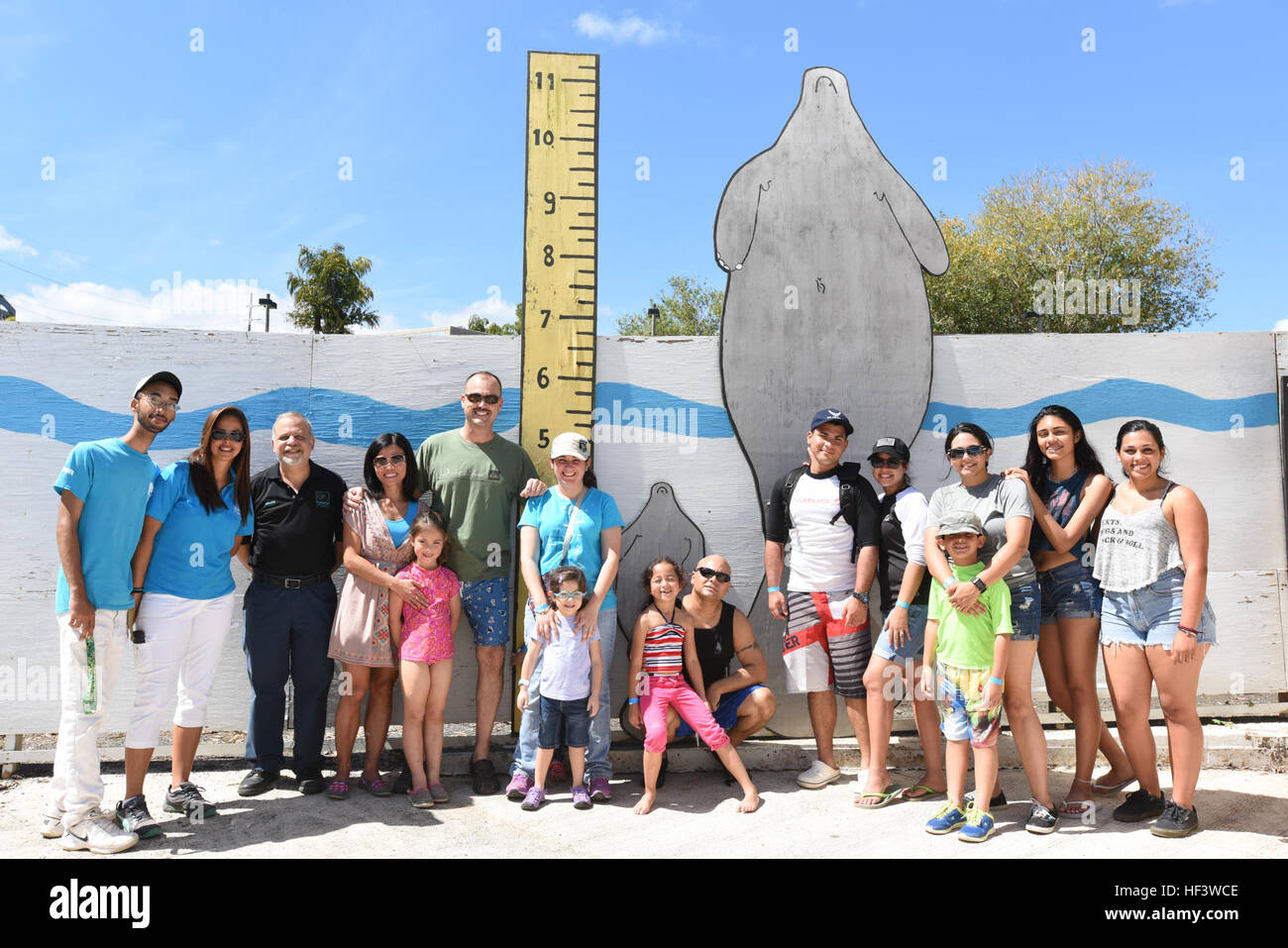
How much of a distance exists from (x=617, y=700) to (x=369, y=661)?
138cm

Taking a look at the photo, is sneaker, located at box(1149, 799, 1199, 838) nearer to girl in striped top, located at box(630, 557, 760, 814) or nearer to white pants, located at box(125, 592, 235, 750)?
girl in striped top, located at box(630, 557, 760, 814)

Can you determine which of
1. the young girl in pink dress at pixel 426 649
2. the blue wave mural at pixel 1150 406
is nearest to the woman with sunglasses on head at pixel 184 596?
the young girl in pink dress at pixel 426 649

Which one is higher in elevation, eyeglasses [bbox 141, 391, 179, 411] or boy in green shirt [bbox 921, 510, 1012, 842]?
eyeglasses [bbox 141, 391, 179, 411]

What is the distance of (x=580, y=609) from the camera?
3.53 m

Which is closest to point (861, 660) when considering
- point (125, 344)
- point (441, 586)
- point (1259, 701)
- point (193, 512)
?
point (441, 586)

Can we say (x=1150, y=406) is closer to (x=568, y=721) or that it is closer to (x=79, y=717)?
(x=568, y=721)

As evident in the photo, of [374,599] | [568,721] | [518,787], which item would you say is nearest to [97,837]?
[374,599]

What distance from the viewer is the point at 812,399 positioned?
448cm

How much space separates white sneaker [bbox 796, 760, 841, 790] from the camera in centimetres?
373

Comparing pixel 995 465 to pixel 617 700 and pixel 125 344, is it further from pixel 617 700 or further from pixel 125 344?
pixel 125 344

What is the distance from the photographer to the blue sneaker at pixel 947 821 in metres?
3.15

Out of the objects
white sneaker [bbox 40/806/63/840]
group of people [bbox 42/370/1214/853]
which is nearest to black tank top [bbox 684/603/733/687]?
group of people [bbox 42/370/1214/853]

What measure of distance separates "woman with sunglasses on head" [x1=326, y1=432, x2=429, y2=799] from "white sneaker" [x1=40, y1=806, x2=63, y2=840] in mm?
997

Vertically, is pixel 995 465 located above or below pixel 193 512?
above
